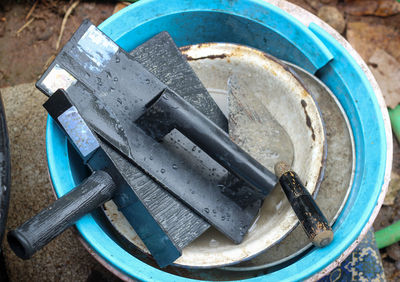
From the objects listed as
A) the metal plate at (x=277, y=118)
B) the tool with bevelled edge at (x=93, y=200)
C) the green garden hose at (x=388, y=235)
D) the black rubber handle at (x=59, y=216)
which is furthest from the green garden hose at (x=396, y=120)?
the black rubber handle at (x=59, y=216)

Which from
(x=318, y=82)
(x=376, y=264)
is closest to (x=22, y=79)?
(x=318, y=82)

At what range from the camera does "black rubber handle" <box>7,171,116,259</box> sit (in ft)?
3.09

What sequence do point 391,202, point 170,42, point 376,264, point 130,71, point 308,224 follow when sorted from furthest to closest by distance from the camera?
1. point 391,202
2. point 376,264
3. point 170,42
4. point 130,71
5. point 308,224

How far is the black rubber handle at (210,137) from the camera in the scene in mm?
1097

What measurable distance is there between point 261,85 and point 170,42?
0.36 m

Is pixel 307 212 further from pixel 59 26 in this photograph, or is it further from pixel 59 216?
pixel 59 26

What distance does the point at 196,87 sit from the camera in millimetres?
1310

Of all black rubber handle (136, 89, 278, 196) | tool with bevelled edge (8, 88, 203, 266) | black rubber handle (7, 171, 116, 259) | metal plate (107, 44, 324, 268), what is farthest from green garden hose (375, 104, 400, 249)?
black rubber handle (7, 171, 116, 259)

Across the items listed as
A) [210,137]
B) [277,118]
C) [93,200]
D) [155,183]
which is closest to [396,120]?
[277,118]

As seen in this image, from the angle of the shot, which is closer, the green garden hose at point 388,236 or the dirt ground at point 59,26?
the green garden hose at point 388,236

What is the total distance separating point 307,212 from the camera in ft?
3.57

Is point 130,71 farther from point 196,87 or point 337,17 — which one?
point 337,17

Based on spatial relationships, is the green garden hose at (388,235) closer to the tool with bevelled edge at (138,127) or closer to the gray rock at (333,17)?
the tool with bevelled edge at (138,127)

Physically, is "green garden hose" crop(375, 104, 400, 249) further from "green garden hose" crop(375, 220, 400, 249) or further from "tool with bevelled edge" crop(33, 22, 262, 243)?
"tool with bevelled edge" crop(33, 22, 262, 243)
